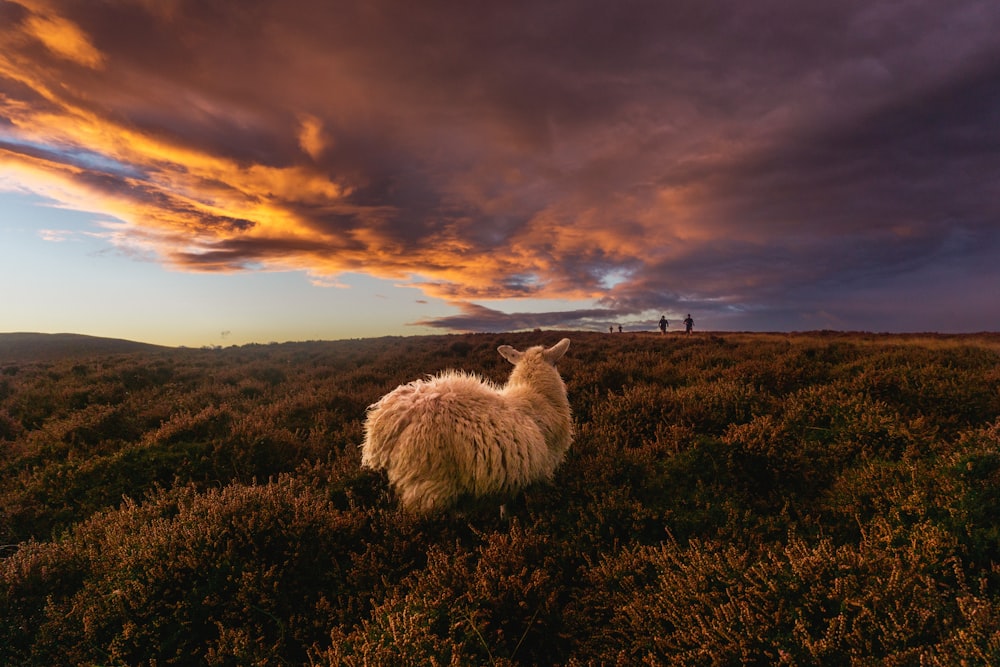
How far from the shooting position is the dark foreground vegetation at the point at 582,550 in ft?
7.93

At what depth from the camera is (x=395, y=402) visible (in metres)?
4.38

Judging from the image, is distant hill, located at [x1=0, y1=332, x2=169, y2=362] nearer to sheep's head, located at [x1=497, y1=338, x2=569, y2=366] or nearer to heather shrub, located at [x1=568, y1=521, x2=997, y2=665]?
sheep's head, located at [x1=497, y1=338, x2=569, y2=366]

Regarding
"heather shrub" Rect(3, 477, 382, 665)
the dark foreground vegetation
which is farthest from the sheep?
"heather shrub" Rect(3, 477, 382, 665)

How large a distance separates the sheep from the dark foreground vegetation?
26 centimetres

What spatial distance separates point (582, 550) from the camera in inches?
146

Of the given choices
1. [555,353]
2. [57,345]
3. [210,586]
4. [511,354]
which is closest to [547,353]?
[555,353]

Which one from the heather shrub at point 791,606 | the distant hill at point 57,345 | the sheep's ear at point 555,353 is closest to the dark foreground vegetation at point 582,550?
the heather shrub at point 791,606

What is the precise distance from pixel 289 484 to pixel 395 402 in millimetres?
1664

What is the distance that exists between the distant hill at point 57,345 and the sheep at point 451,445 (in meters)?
39.9

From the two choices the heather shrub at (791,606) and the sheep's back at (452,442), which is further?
the sheep's back at (452,442)

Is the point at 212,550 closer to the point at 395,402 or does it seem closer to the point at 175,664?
the point at 175,664

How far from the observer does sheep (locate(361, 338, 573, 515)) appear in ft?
13.3

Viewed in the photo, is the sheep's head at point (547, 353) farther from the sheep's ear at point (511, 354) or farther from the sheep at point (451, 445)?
the sheep at point (451, 445)

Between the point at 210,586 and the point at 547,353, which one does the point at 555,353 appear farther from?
the point at 210,586
